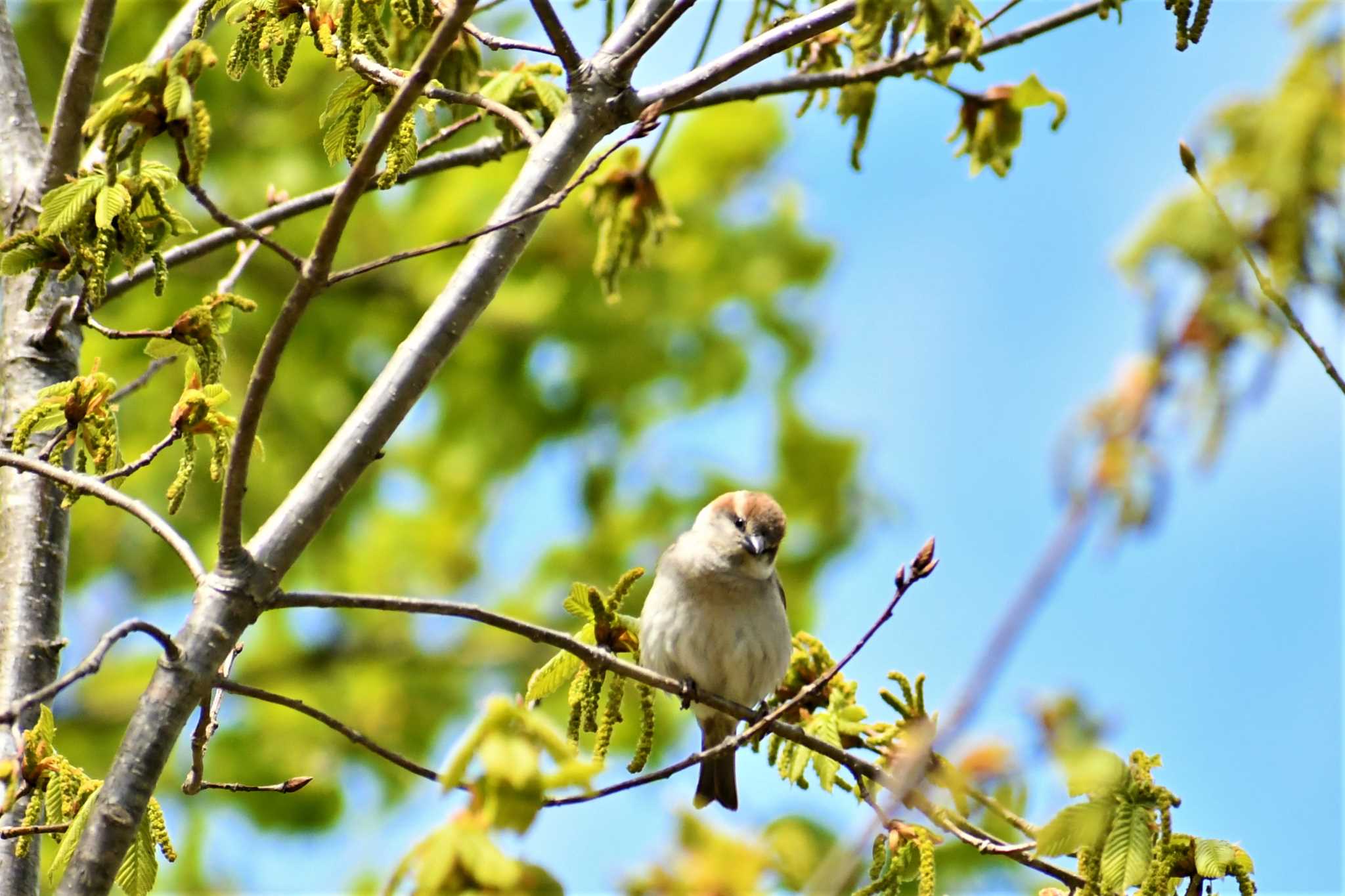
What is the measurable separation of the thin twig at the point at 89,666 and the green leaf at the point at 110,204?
0.71 m

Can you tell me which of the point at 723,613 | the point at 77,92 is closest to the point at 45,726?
the point at 77,92

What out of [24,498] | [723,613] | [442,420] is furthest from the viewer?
[442,420]

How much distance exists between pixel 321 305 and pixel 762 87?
589cm

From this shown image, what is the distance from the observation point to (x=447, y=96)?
280cm

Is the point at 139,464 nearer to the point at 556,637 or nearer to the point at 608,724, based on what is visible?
the point at 556,637

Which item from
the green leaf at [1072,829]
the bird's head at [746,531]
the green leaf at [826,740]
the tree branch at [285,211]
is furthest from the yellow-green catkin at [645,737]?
the bird's head at [746,531]

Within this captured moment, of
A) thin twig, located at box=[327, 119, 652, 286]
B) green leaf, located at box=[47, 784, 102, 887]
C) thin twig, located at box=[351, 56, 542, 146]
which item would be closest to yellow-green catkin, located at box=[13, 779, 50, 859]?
green leaf, located at box=[47, 784, 102, 887]

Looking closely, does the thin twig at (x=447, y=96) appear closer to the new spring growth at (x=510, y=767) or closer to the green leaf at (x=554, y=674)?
the green leaf at (x=554, y=674)

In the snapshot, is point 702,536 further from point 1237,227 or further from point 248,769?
point 248,769

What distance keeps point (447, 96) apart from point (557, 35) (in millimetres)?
289

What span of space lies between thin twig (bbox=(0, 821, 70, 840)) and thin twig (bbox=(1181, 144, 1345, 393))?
2.18 m

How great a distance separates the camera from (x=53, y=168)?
10.6 ft

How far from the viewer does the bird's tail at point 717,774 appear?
183 inches

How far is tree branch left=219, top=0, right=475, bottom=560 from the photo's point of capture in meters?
1.98
